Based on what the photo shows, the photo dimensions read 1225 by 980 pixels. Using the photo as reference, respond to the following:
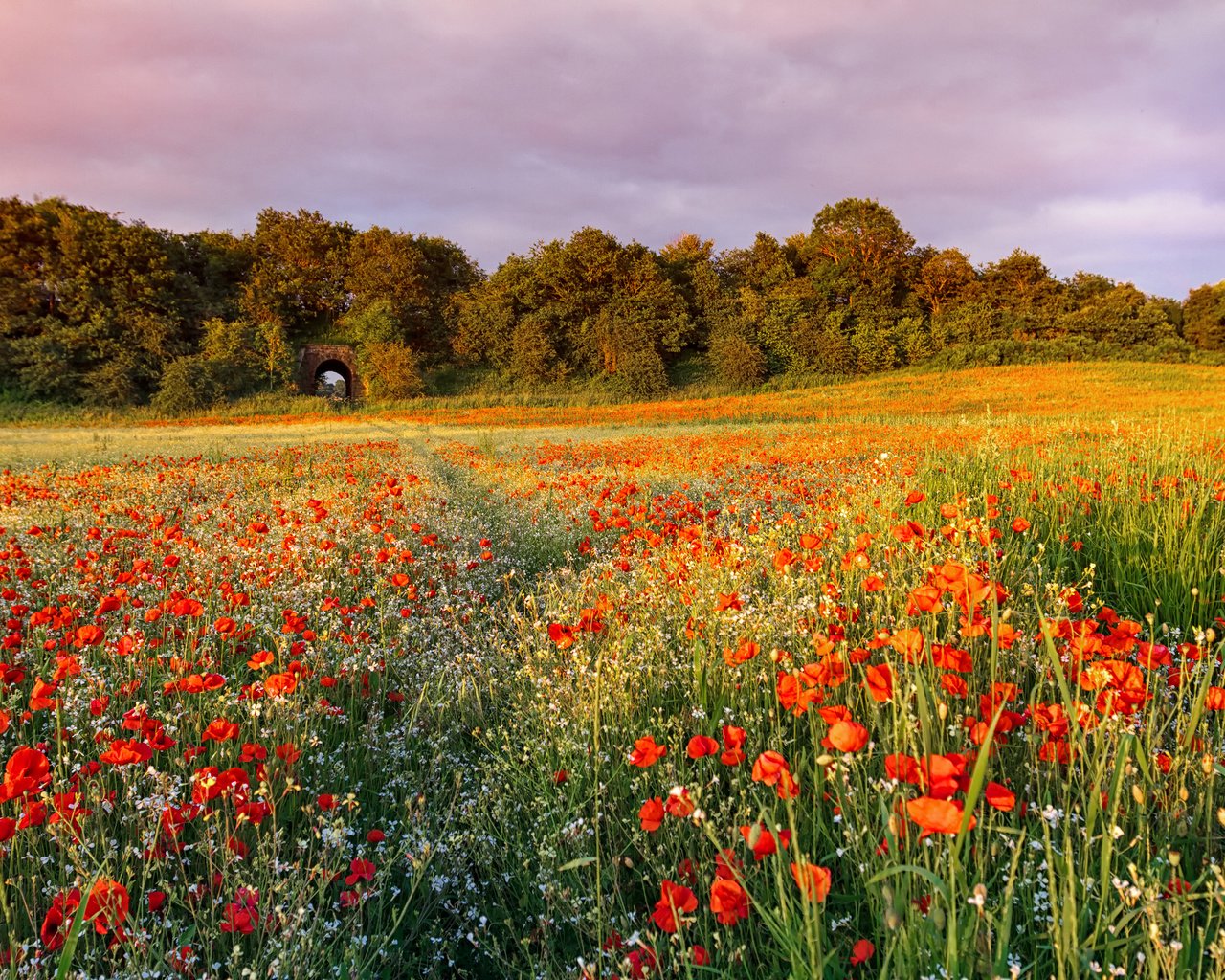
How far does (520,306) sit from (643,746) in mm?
47443

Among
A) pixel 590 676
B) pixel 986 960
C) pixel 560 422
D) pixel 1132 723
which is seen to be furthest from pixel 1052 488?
pixel 560 422

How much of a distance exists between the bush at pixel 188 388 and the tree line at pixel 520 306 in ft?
0.46

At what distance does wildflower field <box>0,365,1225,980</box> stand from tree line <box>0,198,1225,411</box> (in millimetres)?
37210

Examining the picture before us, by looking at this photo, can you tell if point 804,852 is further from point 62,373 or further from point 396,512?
point 62,373

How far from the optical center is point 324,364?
150ft

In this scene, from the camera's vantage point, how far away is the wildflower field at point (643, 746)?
1315 millimetres

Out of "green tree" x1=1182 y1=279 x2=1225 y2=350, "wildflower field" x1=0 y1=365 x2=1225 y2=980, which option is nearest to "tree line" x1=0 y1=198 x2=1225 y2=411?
"green tree" x1=1182 y1=279 x2=1225 y2=350

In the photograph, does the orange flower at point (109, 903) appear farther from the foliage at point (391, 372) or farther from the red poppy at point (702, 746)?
the foliage at point (391, 372)

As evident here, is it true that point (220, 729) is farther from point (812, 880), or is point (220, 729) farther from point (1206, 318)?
point (1206, 318)

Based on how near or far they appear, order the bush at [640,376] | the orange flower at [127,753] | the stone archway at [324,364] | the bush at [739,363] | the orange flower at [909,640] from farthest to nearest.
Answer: the stone archway at [324,364] < the bush at [739,363] < the bush at [640,376] < the orange flower at [127,753] < the orange flower at [909,640]

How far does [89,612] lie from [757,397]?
33.4m

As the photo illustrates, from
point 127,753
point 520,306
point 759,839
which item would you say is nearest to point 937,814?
point 759,839

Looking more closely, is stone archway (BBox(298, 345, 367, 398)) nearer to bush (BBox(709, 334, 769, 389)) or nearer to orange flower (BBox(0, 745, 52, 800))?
bush (BBox(709, 334, 769, 389))

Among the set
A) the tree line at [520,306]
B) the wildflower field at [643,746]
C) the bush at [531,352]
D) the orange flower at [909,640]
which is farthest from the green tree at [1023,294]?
the orange flower at [909,640]
